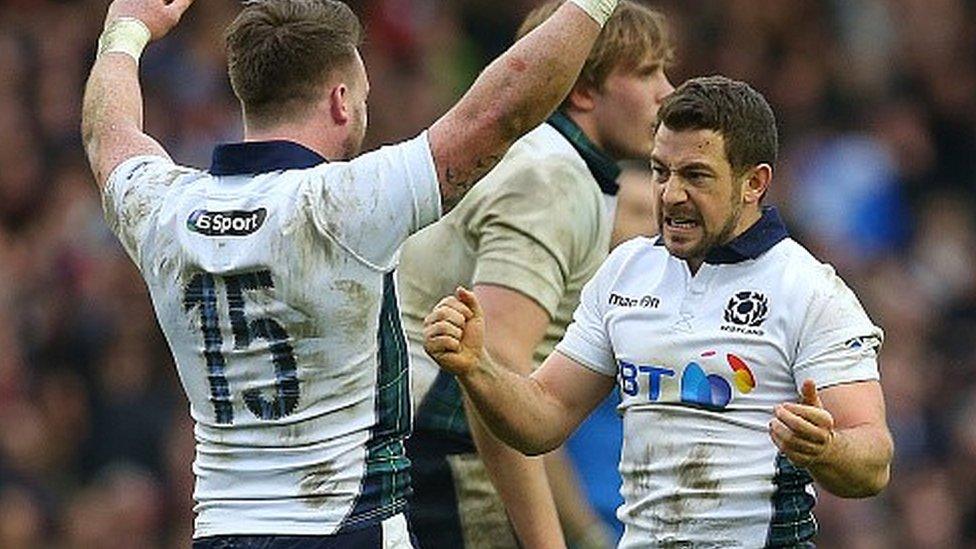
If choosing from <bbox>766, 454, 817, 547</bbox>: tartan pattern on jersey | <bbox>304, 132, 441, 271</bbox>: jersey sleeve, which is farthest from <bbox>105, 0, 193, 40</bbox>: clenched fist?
<bbox>766, 454, 817, 547</bbox>: tartan pattern on jersey

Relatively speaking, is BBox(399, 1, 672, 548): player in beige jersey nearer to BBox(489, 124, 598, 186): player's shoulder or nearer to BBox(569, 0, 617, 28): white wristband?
→ BBox(489, 124, 598, 186): player's shoulder

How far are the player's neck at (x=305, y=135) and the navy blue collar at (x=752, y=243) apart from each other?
2.84 ft

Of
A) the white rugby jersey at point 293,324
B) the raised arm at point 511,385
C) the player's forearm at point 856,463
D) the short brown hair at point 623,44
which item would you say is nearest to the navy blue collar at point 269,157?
the white rugby jersey at point 293,324

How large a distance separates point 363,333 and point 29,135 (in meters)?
9.20

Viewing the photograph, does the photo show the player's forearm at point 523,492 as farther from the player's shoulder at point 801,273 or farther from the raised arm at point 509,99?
the raised arm at point 509,99

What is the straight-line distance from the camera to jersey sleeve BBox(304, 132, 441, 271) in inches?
195

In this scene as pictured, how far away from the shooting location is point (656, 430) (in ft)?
17.6

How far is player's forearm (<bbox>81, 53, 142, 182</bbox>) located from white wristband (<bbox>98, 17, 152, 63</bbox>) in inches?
1.4

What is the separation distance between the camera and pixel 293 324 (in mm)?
5020

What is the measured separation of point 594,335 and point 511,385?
0.29 m

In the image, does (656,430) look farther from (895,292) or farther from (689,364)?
(895,292)

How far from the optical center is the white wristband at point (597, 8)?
5.07 m

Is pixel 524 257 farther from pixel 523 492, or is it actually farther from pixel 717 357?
pixel 717 357

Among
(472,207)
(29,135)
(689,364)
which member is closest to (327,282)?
(689,364)
